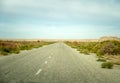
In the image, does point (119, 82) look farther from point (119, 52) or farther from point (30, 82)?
point (119, 52)

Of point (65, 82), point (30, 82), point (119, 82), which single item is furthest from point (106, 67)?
point (30, 82)

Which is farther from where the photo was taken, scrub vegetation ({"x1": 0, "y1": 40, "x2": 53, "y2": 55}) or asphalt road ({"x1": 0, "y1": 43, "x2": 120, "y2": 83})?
scrub vegetation ({"x1": 0, "y1": 40, "x2": 53, "y2": 55})

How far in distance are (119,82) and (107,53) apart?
1996cm

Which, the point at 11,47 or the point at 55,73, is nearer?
the point at 55,73

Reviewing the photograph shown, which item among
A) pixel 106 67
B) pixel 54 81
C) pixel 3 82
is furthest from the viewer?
pixel 106 67

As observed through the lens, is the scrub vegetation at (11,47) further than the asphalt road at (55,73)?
Yes

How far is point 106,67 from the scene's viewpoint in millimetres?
15180

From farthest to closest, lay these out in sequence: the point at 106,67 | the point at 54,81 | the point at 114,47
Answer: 1. the point at 114,47
2. the point at 106,67
3. the point at 54,81

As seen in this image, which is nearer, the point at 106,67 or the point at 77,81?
the point at 77,81

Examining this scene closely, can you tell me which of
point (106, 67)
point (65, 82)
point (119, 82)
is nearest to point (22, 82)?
point (65, 82)

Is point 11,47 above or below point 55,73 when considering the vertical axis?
below

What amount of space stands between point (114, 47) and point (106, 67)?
44.9 ft

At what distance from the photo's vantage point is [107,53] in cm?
2902

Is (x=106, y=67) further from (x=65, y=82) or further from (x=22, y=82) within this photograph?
(x=22, y=82)
